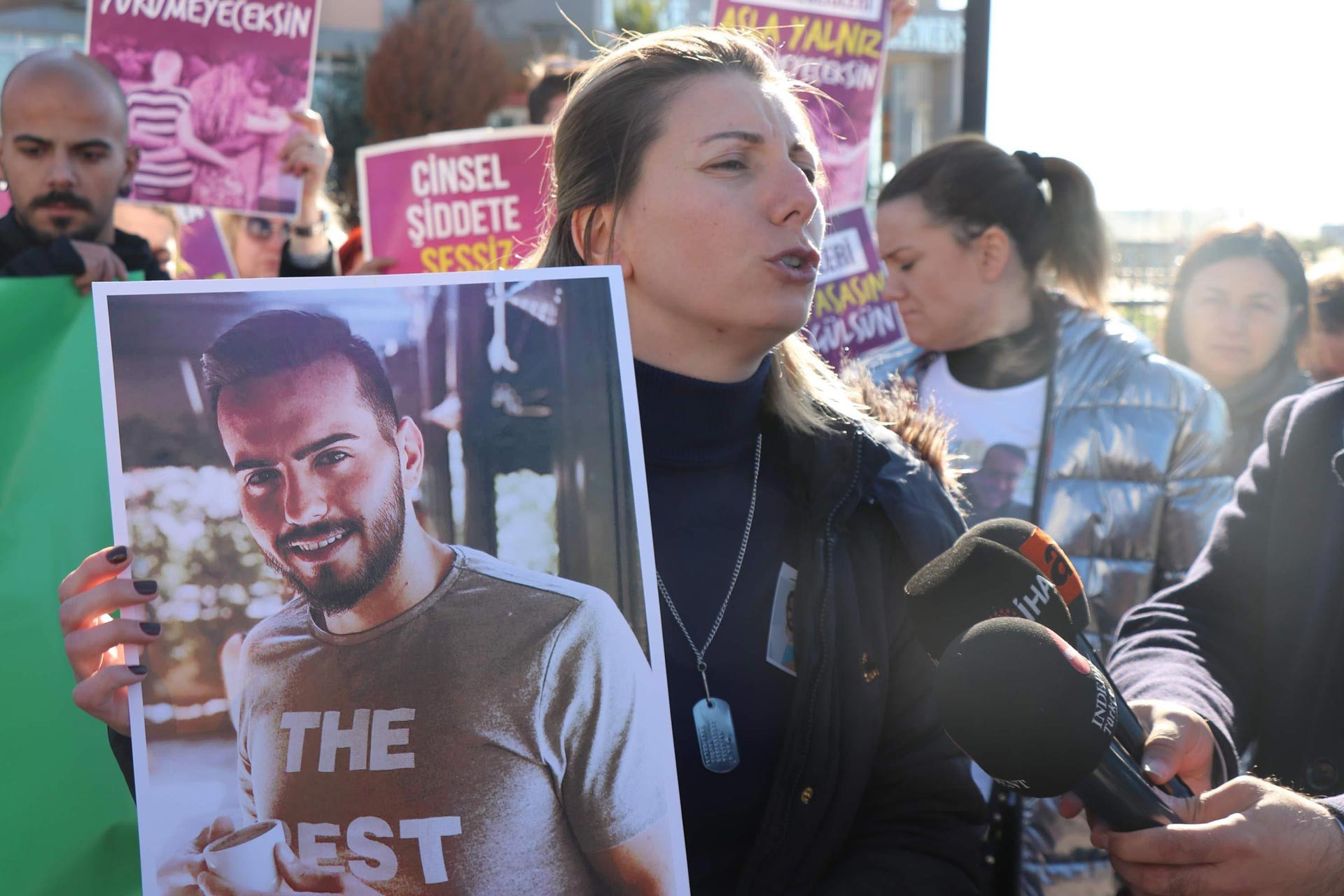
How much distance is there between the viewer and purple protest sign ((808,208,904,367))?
4.55 meters

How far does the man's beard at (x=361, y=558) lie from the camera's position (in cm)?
133

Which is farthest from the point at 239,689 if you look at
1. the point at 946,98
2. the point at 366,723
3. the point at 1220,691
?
the point at 946,98

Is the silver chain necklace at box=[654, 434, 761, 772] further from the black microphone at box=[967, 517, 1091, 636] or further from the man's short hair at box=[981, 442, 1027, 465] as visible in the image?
the man's short hair at box=[981, 442, 1027, 465]

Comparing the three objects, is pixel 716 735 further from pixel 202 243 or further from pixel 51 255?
pixel 202 243

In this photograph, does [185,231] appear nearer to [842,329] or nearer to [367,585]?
[842,329]

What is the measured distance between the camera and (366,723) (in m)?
1.29

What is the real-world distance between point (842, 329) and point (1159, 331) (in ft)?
5.02

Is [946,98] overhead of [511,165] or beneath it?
overhead

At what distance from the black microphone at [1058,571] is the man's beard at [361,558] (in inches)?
25.9

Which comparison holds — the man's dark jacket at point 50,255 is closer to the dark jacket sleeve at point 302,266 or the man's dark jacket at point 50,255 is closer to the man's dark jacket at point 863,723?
the dark jacket sleeve at point 302,266

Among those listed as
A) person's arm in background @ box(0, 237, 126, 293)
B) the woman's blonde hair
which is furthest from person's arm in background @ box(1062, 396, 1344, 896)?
person's arm in background @ box(0, 237, 126, 293)

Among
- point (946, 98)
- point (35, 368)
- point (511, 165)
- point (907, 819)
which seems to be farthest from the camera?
point (946, 98)

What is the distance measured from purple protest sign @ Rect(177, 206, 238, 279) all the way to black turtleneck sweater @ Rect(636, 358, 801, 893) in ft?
10.4

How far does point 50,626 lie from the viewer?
1.95 m
